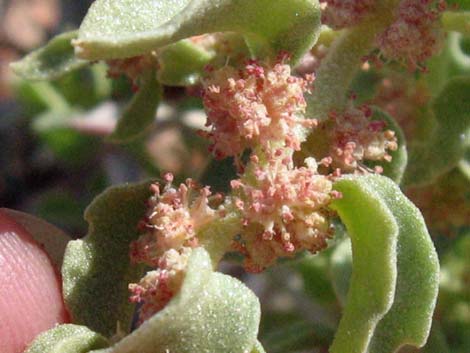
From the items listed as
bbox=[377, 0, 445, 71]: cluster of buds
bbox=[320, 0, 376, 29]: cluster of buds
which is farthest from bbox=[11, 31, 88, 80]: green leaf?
bbox=[377, 0, 445, 71]: cluster of buds

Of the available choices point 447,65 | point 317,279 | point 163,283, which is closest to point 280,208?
point 163,283

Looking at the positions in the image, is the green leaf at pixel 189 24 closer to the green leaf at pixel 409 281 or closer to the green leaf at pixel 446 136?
the green leaf at pixel 409 281

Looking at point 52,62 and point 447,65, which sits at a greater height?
Answer: point 52,62

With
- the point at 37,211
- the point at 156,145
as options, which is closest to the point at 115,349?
the point at 37,211

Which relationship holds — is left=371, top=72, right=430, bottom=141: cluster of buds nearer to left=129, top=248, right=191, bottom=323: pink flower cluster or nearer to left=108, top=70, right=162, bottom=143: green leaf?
left=108, top=70, right=162, bottom=143: green leaf

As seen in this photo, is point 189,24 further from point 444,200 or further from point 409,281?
point 444,200

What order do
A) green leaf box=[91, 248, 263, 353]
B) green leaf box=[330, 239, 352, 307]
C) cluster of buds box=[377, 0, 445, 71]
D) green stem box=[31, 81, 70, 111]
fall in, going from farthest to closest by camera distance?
green stem box=[31, 81, 70, 111], green leaf box=[330, 239, 352, 307], cluster of buds box=[377, 0, 445, 71], green leaf box=[91, 248, 263, 353]
